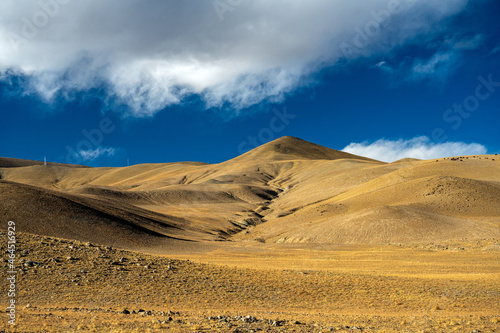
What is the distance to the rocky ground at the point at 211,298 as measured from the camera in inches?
544

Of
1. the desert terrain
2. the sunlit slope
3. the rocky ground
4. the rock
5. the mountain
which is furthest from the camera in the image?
the sunlit slope

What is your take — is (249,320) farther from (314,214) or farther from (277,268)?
(314,214)

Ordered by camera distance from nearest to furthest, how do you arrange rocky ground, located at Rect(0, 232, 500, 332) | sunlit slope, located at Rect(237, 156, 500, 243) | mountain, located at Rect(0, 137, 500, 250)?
rocky ground, located at Rect(0, 232, 500, 332), mountain, located at Rect(0, 137, 500, 250), sunlit slope, located at Rect(237, 156, 500, 243)

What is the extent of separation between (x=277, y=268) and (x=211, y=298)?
32.9ft

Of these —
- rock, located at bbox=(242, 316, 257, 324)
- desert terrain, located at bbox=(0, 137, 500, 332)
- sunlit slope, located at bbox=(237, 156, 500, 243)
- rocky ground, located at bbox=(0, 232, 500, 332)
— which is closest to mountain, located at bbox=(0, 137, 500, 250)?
sunlit slope, located at bbox=(237, 156, 500, 243)

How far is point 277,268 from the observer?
1139 inches

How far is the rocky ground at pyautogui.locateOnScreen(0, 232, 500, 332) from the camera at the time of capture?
1383 centimetres

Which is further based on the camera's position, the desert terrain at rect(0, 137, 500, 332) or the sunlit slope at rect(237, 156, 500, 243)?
the sunlit slope at rect(237, 156, 500, 243)

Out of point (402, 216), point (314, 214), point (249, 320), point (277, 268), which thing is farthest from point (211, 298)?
point (314, 214)

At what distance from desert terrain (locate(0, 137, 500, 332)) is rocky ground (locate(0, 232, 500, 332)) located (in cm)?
7

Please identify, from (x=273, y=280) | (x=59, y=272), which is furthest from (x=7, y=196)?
(x=273, y=280)

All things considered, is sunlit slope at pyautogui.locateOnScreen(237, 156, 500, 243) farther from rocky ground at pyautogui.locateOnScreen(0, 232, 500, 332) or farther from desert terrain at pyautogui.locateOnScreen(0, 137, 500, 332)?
rocky ground at pyautogui.locateOnScreen(0, 232, 500, 332)

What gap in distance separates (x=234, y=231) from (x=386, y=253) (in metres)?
40.9

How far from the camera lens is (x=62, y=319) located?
1370cm
